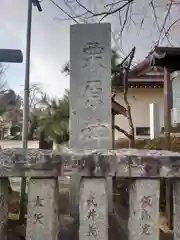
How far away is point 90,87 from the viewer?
4.67m

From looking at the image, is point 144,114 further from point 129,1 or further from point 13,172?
point 13,172

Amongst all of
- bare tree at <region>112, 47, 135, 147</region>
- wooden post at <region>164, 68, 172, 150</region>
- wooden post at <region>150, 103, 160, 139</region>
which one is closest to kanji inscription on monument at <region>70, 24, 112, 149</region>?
wooden post at <region>164, 68, 172, 150</region>

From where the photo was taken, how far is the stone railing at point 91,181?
296 centimetres

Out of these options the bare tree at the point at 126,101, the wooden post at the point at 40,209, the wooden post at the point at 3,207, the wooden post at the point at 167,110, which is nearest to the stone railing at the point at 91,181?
the wooden post at the point at 40,209

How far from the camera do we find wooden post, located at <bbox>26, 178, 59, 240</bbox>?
297cm

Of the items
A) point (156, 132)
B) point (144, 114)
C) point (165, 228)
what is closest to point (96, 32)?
point (165, 228)

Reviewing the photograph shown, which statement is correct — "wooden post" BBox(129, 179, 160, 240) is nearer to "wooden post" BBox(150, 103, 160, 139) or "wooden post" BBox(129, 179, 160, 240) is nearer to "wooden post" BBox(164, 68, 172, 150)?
"wooden post" BBox(164, 68, 172, 150)

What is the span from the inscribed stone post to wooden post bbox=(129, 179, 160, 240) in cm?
166

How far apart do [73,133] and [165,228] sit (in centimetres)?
302

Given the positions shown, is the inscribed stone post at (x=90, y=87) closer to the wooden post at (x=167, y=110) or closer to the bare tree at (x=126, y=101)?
the wooden post at (x=167, y=110)

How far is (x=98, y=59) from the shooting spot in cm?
469

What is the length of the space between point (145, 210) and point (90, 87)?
220 centimetres

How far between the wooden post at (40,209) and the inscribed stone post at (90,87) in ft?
5.41

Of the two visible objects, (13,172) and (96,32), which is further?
(96,32)
